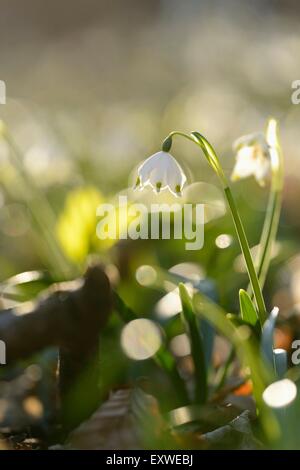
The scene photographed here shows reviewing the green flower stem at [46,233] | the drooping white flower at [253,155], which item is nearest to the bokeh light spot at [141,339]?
the green flower stem at [46,233]

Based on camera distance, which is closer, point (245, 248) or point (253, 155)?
point (245, 248)

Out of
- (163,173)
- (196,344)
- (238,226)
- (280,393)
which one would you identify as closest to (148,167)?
(163,173)

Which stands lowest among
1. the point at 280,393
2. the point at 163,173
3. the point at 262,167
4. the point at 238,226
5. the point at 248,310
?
the point at 280,393

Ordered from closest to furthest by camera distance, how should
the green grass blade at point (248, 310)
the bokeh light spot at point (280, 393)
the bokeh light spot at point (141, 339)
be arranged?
the bokeh light spot at point (280, 393) → the green grass blade at point (248, 310) → the bokeh light spot at point (141, 339)

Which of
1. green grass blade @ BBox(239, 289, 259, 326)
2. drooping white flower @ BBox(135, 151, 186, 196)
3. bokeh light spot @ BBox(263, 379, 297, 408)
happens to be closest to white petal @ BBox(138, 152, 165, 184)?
drooping white flower @ BBox(135, 151, 186, 196)

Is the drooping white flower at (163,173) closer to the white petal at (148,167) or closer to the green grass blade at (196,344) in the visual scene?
the white petal at (148,167)

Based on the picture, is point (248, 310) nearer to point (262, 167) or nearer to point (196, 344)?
point (196, 344)

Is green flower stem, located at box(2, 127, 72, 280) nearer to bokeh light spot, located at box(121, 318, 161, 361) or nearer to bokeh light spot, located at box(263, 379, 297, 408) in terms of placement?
bokeh light spot, located at box(121, 318, 161, 361)

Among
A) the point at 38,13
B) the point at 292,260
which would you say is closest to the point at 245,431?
the point at 292,260

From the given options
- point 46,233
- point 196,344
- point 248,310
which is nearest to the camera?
point 248,310
